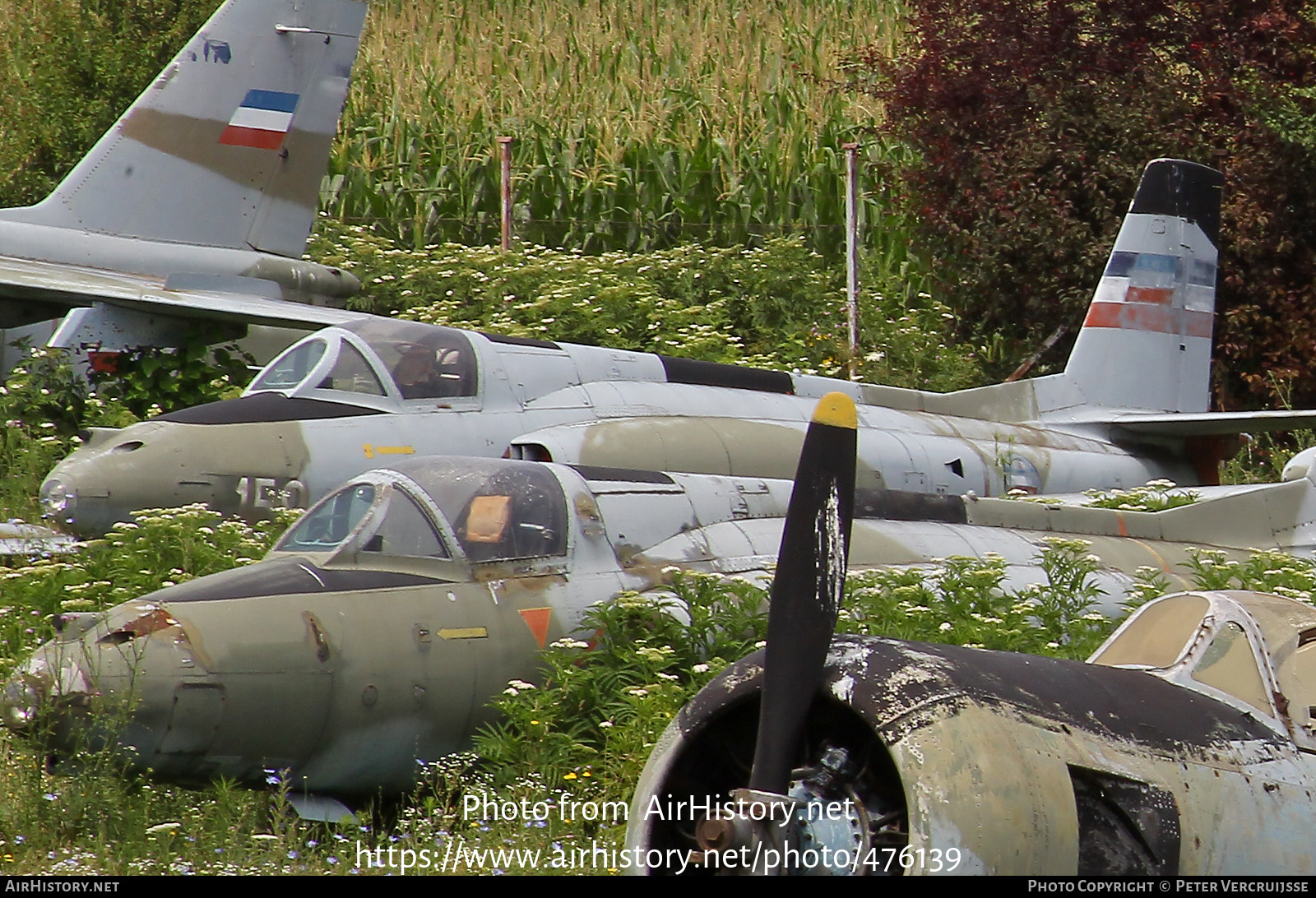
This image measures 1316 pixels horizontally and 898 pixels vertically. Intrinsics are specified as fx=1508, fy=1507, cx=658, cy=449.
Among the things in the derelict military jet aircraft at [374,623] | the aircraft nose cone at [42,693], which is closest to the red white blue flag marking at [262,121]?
the derelict military jet aircraft at [374,623]

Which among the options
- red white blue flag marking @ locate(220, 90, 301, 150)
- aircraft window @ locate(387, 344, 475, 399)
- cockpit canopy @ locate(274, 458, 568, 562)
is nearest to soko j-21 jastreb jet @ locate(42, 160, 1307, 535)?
aircraft window @ locate(387, 344, 475, 399)

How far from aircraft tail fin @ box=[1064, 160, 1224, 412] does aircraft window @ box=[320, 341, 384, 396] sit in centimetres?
A: 639

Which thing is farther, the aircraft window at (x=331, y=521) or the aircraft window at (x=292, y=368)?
the aircraft window at (x=292, y=368)

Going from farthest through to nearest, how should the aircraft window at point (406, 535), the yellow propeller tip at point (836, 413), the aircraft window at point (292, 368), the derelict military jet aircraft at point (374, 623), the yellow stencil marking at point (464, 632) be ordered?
1. the aircraft window at point (292, 368)
2. the aircraft window at point (406, 535)
3. the yellow stencil marking at point (464, 632)
4. the derelict military jet aircraft at point (374, 623)
5. the yellow propeller tip at point (836, 413)

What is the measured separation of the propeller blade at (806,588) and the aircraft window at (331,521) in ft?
8.75

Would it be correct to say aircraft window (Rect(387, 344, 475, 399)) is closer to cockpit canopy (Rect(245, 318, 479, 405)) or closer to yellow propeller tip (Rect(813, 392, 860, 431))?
cockpit canopy (Rect(245, 318, 479, 405))

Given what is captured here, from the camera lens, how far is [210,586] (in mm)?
5695

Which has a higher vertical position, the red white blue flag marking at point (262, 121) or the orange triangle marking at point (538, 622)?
the red white blue flag marking at point (262, 121)

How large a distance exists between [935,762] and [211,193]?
10.9m

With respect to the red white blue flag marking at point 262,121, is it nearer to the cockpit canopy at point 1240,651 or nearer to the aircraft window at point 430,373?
the aircraft window at point 430,373

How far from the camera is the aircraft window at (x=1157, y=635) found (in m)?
4.82

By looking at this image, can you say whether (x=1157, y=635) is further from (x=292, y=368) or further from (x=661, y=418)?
(x=292, y=368)

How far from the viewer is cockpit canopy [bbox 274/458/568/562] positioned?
6.26 m

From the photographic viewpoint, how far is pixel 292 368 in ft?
31.0
